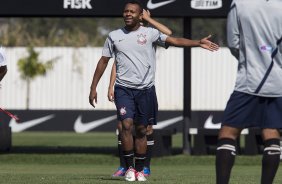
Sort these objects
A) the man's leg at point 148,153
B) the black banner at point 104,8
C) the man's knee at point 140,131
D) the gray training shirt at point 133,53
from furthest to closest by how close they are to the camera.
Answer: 1. the black banner at point 104,8
2. the man's leg at point 148,153
3. the man's knee at point 140,131
4. the gray training shirt at point 133,53

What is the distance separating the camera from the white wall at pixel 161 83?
140ft

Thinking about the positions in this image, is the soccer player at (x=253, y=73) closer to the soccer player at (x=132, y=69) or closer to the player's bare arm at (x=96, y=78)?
the player's bare arm at (x=96, y=78)

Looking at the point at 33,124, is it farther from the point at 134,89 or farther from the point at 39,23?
the point at 39,23

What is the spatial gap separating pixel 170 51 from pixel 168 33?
1163 inches

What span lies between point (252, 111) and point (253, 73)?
0.32 metres

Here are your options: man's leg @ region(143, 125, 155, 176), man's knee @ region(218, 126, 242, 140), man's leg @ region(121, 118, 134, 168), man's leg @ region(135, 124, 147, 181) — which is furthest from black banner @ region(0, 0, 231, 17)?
man's knee @ region(218, 126, 242, 140)

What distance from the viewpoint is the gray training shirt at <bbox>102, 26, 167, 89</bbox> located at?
1298 centimetres

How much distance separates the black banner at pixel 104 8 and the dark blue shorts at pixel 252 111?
9236 millimetres

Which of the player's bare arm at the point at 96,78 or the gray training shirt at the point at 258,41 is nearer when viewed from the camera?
the gray training shirt at the point at 258,41

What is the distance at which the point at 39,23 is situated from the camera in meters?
80.6

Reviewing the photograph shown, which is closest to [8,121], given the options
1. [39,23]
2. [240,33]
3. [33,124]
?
[33,124]

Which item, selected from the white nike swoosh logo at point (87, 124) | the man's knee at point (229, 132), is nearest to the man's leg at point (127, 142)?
the man's knee at point (229, 132)

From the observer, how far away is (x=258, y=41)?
9156 mm

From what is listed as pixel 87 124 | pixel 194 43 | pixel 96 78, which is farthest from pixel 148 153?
pixel 87 124
